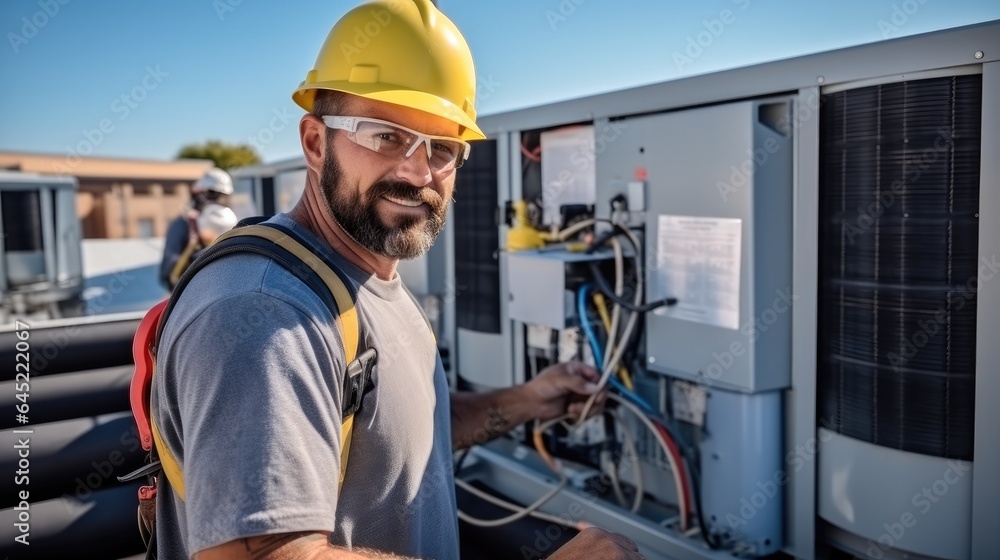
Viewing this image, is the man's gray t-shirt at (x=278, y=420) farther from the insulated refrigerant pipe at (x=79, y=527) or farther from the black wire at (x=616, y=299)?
the black wire at (x=616, y=299)

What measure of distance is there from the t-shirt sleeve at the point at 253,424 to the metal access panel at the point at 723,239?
127 cm

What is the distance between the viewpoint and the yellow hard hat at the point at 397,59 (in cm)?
126

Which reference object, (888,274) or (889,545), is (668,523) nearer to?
(889,545)

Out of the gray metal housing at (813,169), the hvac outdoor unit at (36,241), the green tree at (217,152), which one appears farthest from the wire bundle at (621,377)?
the green tree at (217,152)

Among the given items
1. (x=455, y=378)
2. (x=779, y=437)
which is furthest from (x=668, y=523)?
(x=455, y=378)

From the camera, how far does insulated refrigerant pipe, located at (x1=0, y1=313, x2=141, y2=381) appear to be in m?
1.92

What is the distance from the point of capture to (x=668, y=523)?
7.29ft

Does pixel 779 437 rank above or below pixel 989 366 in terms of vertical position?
below

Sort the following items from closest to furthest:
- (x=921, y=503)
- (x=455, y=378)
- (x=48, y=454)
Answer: (x=921, y=503) < (x=48, y=454) < (x=455, y=378)

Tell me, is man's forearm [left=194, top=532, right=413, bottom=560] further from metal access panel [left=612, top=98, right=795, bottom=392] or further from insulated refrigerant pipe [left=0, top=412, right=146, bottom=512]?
metal access panel [left=612, top=98, right=795, bottom=392]

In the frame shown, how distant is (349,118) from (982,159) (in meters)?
1.32

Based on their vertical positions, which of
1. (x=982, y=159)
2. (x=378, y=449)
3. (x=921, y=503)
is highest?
(x=982, y=159)

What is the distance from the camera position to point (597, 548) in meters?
1.11

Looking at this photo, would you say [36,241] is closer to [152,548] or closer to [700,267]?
[152,548]
